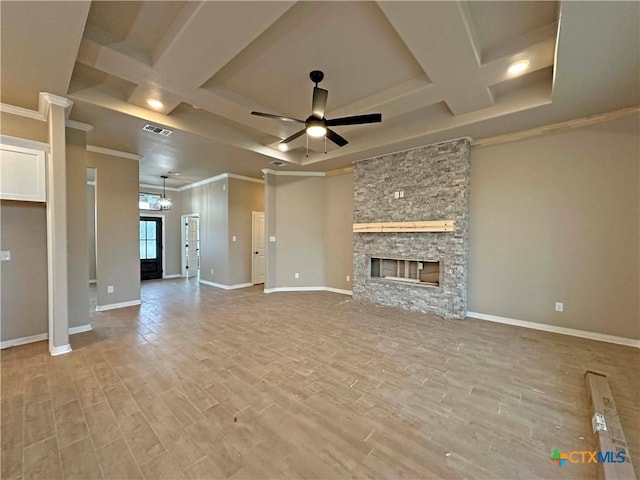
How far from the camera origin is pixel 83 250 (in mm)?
4078

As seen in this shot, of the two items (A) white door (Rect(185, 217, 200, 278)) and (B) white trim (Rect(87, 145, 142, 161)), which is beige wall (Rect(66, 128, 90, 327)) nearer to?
(B) white trim (Rect(87, 145, 142, 161))

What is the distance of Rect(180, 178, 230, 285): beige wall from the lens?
7.36 m

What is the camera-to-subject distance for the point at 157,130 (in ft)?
13.9

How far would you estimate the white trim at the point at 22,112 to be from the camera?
129 inches

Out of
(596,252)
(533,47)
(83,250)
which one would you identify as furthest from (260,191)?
(596,252)

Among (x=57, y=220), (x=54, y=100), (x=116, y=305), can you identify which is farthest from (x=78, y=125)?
(x=116, y=305)

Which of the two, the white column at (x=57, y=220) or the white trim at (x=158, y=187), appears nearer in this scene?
the white column at (x=57, y=220)

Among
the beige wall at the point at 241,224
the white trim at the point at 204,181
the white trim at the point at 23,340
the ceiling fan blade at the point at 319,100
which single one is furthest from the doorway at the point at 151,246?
the ceiling fan blade at the point at 319,100

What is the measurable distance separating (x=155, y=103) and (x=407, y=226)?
14.0 feet

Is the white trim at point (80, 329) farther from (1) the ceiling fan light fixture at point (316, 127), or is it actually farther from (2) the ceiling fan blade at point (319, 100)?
(2) the ceiling fan blade at point (319, 100)

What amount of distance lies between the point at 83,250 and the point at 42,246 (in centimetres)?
45

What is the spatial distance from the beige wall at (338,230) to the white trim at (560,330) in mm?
2769

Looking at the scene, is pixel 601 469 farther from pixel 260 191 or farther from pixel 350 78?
pixel 260 191

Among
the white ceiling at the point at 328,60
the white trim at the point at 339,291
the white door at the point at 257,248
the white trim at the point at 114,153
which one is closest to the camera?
the white ceiling at the point at 328,60
